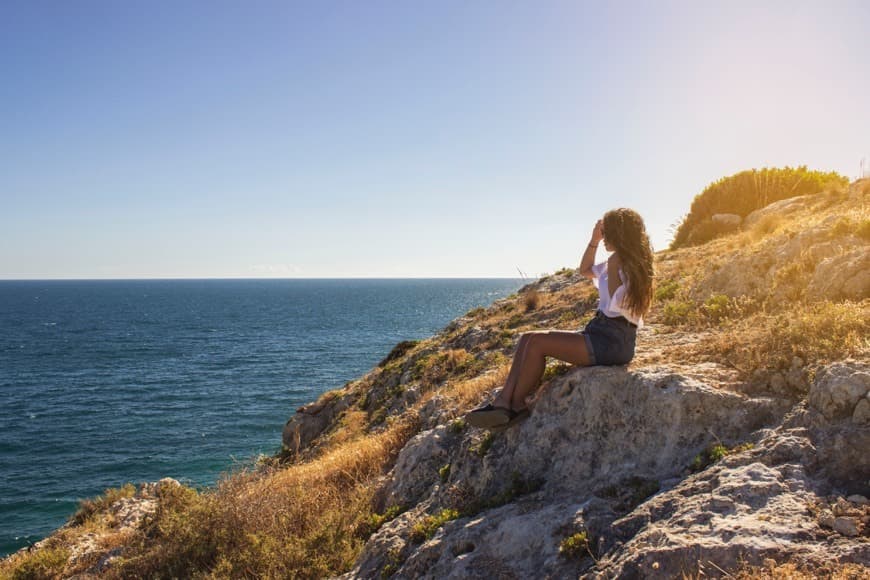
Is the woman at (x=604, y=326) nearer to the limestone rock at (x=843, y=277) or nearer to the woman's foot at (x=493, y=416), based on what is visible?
the woman's foot at (x=493, y=416)

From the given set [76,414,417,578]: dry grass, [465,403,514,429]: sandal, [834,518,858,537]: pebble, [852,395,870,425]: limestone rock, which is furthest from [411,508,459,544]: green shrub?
[852,395,870,425]: limestone rock

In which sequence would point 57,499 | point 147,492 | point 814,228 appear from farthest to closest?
point 57,499 < point 147,492 < point 814,228

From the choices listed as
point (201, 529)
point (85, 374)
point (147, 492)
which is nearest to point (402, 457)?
point (201, 529)

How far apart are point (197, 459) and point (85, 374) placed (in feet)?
103

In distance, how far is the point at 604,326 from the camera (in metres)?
6.66

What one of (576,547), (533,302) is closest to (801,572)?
(576,547)

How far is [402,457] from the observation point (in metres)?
9.01

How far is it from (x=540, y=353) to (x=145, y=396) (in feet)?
157

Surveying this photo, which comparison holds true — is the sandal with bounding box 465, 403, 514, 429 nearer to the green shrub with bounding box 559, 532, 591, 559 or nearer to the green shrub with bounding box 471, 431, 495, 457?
the green shrub with bounding box 471, 431, 495, 457

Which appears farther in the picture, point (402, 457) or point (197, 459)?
point (197, 459)

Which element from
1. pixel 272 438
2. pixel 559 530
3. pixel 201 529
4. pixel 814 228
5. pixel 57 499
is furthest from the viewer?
pixel 272 438

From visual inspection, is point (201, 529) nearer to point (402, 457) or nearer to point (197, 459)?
point (402, 457)

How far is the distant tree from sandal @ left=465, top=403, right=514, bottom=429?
Result: 19388 millimetres

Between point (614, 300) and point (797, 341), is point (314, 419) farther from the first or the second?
point (797, 341)
